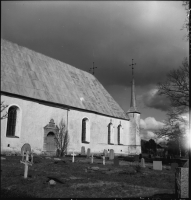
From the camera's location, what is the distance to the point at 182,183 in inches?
223

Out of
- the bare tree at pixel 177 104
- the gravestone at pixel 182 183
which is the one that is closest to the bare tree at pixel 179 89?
the bare tree at pixel 177 104

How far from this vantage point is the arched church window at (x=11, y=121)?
685 inches

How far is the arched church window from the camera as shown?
57.1ft

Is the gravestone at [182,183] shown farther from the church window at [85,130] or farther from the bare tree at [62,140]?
the church window at [85,130]

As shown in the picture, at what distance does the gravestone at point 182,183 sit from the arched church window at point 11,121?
1436 centimetres

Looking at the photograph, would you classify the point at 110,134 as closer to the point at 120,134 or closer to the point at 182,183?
the point at 120,134

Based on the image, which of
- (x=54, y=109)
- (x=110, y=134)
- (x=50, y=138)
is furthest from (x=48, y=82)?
(x=110, y=134)

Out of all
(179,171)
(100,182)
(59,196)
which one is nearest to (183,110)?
(100,182)

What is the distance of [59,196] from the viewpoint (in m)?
6.66

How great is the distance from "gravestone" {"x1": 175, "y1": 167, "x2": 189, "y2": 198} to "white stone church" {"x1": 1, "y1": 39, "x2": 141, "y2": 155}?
45.9 ft

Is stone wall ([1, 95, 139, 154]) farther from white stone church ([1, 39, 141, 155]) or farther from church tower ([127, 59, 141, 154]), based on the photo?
church tower ([127, 59, 141, 154])

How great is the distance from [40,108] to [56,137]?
10.2 ft

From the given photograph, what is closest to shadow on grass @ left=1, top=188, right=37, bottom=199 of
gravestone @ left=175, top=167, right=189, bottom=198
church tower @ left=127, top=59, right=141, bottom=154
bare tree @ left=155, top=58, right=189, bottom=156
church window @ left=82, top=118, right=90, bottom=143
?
gravestone @ left=175, top=167, right=189, bottom=198

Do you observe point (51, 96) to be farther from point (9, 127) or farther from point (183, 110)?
point (183, 110)
